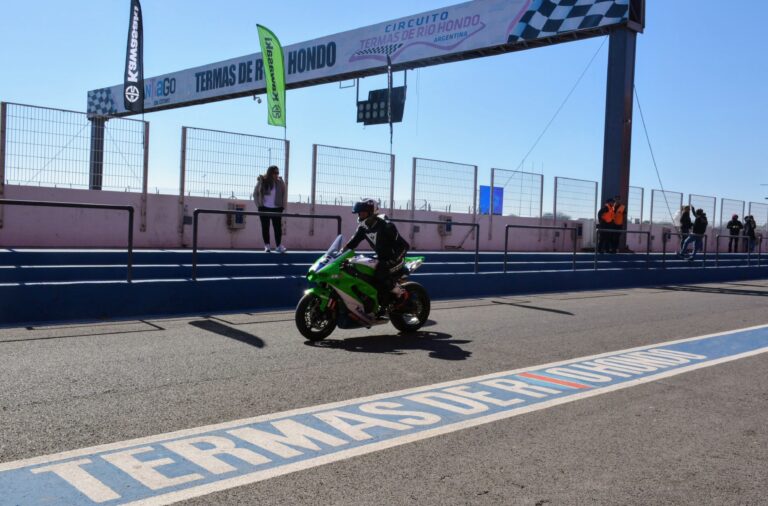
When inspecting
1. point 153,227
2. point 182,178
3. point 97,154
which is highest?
point 97,154

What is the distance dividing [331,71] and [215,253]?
1915 cm

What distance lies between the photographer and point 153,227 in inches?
543

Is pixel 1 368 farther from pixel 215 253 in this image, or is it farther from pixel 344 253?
pixel 215 253

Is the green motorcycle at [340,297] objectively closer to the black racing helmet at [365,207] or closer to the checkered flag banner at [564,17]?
the black racing helmet at [365,207]

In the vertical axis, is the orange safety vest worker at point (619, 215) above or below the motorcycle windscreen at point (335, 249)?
above

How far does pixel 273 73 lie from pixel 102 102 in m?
27.7

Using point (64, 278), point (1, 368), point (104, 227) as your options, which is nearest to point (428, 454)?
point (1, 368)

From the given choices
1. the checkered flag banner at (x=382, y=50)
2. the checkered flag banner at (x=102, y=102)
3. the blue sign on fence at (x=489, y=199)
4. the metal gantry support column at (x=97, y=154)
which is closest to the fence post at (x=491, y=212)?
the blue sign on fence at (x=489, y=199)

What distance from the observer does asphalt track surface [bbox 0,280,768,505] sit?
3.44 meters

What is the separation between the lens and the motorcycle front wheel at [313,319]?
7445 millimetres

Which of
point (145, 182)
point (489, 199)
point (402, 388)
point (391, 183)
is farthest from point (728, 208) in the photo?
point (402, 388)

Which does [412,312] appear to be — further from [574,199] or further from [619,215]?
[574,199]

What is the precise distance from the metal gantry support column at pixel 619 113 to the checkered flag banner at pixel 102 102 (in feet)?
110

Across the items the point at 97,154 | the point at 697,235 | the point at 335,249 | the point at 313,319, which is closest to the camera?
the point at 313,319
